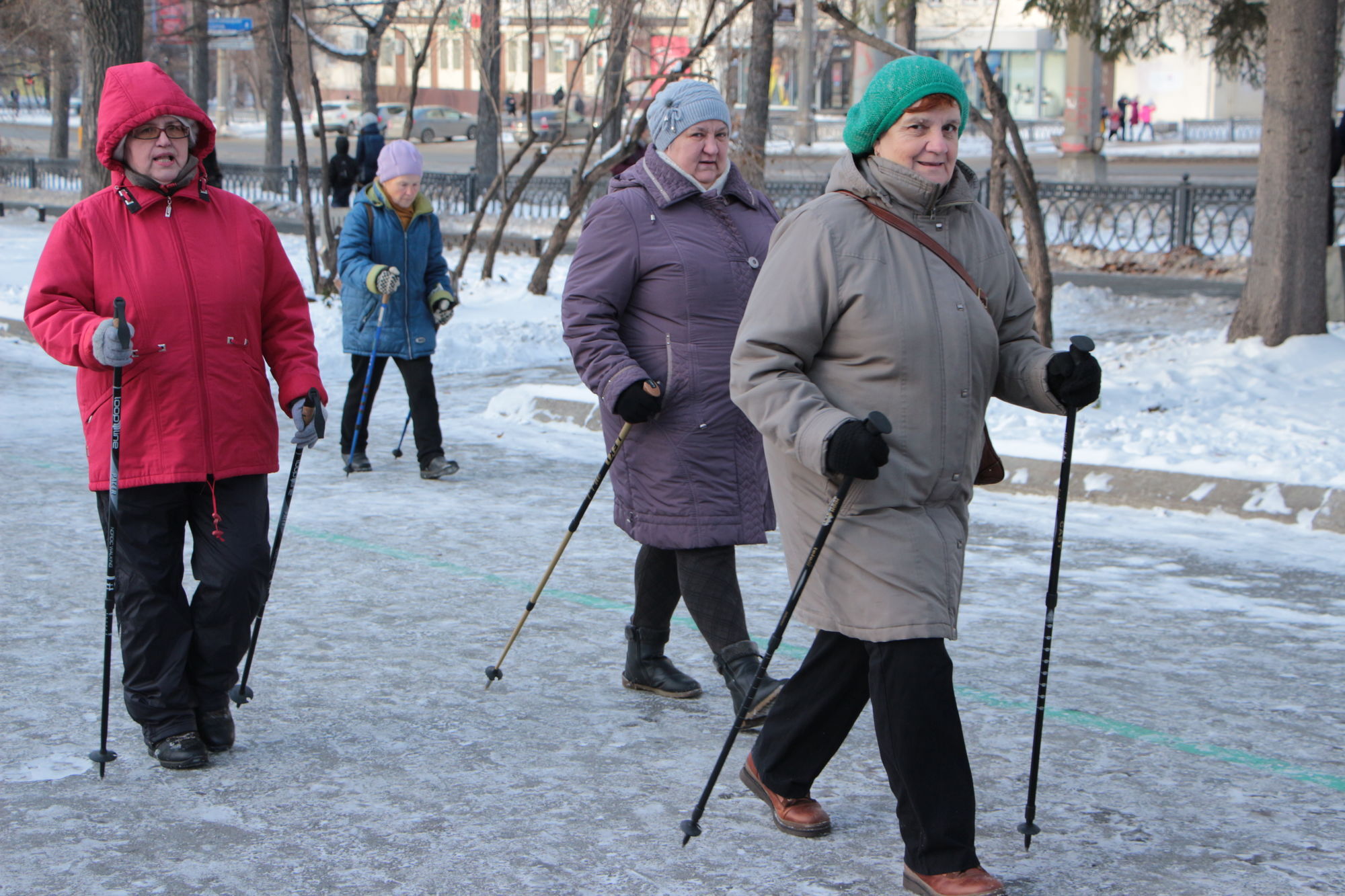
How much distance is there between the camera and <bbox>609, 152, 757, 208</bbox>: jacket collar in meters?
4.59

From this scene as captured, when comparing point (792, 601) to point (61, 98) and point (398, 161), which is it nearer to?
point (398, 161)

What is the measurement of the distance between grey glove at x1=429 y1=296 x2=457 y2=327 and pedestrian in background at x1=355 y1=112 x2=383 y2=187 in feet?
29.7

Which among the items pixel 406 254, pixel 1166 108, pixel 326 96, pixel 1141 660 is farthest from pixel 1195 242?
pixel 326 96

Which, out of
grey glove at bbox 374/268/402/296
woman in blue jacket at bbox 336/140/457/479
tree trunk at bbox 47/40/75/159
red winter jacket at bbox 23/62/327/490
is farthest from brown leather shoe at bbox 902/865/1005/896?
tree trunk at bbox 47/40/75/159

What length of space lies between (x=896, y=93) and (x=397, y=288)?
5621 millimetres

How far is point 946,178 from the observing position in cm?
349

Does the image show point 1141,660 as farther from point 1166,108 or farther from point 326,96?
point 326,96

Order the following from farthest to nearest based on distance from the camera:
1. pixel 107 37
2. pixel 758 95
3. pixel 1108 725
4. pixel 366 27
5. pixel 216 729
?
pixel 366 27
pixel 107 37
pixel 758 95
pixel 1108 725
pixel 216 729

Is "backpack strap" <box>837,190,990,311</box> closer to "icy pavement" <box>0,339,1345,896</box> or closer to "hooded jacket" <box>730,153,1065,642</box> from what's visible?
"hooded jacket" <box>730,153,1065,642</box>

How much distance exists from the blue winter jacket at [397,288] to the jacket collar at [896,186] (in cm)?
542

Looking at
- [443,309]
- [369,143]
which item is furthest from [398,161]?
[369,143]

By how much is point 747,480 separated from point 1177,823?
151 cm

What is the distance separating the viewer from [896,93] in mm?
3439

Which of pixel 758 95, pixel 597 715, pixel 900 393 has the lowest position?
pixel 597 715
